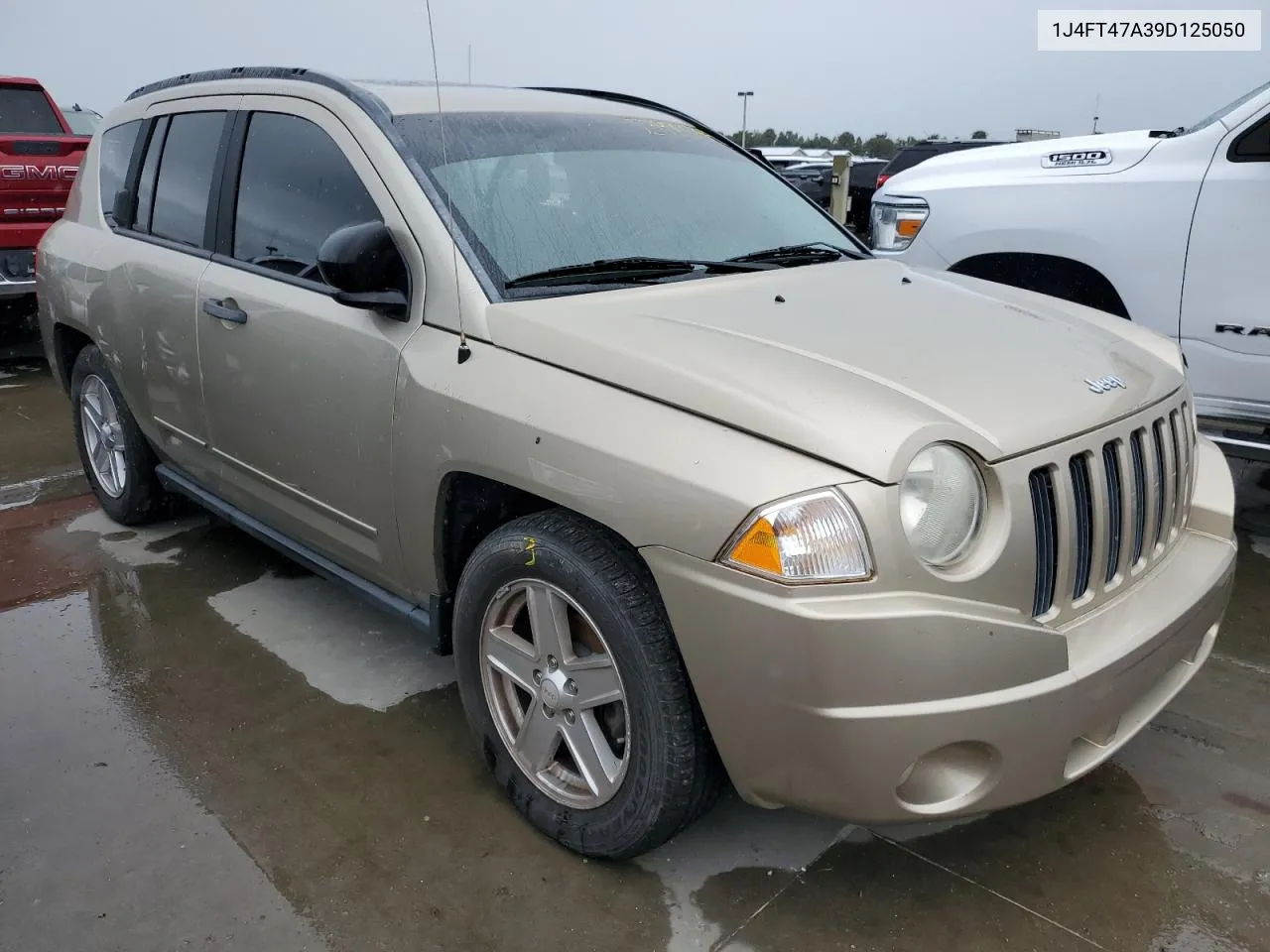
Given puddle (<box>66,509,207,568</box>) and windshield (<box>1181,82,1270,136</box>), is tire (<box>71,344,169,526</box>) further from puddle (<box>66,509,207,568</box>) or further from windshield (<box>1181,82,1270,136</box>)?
windshield (<box>1181,82,1270,136</box>)

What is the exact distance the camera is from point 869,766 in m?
1.86

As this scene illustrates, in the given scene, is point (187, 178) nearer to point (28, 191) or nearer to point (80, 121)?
point (28, 191)

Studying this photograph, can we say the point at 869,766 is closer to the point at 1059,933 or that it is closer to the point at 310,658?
the point at 1059,933

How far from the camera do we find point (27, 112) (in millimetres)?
8922

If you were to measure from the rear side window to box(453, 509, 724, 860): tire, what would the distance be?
8.61 meters

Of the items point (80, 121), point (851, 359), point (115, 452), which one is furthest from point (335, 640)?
point (80, 121)

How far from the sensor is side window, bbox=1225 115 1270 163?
3.98m

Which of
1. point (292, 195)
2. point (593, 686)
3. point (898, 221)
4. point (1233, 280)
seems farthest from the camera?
point (898, 221)

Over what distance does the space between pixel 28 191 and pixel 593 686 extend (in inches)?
297

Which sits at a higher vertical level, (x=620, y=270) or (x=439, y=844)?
(x=620, y=270)

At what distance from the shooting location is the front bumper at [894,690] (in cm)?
181

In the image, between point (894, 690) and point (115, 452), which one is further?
point (115, 452)

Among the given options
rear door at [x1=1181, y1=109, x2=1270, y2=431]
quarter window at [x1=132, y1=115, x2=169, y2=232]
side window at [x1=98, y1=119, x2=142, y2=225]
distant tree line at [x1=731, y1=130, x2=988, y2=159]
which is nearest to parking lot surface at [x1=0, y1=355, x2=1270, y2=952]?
rear door at [x1=1181, y1=109, x2=1270, y2=431]

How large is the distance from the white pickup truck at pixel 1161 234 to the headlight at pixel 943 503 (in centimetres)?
224
